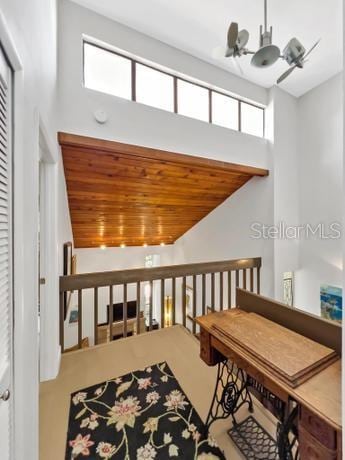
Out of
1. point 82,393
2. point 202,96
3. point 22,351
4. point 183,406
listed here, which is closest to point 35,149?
point 22,351

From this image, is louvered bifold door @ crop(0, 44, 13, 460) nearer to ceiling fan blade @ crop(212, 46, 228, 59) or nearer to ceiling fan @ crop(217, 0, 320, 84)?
ceiling fan @ crop(217, 0, 320, 84)

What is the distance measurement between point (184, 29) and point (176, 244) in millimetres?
4769

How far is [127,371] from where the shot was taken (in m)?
2.03

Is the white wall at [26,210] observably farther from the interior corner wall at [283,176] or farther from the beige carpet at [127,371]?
the interior corner wall at [283,176]

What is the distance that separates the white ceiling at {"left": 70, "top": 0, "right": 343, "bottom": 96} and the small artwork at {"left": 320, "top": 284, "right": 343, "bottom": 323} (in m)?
3.44

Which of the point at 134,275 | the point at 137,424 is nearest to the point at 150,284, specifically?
the point at 134,275

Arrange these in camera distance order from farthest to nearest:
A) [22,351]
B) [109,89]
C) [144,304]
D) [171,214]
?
[144,304], [171,214], [109,89], [22,351]

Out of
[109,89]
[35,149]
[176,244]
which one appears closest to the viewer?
[35,149]

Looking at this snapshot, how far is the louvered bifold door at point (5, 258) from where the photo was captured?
0.79 metres

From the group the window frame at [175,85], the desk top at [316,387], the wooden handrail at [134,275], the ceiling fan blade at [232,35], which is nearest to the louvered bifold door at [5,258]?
the desk top at [316,387]

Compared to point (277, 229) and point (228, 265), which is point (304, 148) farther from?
point (228, 265)

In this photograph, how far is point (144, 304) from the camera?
7066 millimetres
